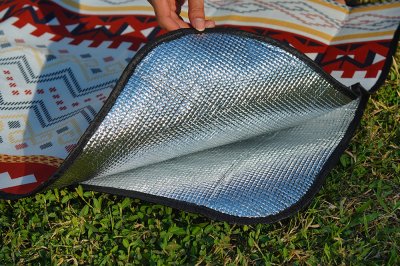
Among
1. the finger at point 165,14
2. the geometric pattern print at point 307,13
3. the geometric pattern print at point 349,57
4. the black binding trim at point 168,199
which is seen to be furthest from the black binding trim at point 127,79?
the geometric pattern print at point 307,13

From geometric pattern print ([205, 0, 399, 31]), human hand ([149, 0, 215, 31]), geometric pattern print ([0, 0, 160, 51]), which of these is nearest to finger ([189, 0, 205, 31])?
human hand ([149, 0, 215, 31])

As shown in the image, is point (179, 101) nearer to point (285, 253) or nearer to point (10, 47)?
point (285, 253)

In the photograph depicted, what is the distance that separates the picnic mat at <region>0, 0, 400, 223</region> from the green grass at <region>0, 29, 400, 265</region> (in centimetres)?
4

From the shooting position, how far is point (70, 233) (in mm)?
1646

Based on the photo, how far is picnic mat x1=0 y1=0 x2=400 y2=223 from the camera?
1.67 meters

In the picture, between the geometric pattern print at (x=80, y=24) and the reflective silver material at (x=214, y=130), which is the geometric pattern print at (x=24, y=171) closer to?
the reflective silver material at (x=214, y=130)

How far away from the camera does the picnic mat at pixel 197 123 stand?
1.67 m

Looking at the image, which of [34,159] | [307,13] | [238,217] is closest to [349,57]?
[307,13]

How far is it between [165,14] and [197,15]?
10cm

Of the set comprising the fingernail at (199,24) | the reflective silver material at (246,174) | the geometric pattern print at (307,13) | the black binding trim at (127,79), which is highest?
the fingernail at (199,24)

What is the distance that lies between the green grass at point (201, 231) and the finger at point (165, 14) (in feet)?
1.48

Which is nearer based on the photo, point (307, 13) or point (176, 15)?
point (176, 15)

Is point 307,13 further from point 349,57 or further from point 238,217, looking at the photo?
point 238,217

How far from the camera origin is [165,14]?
1.85 m
